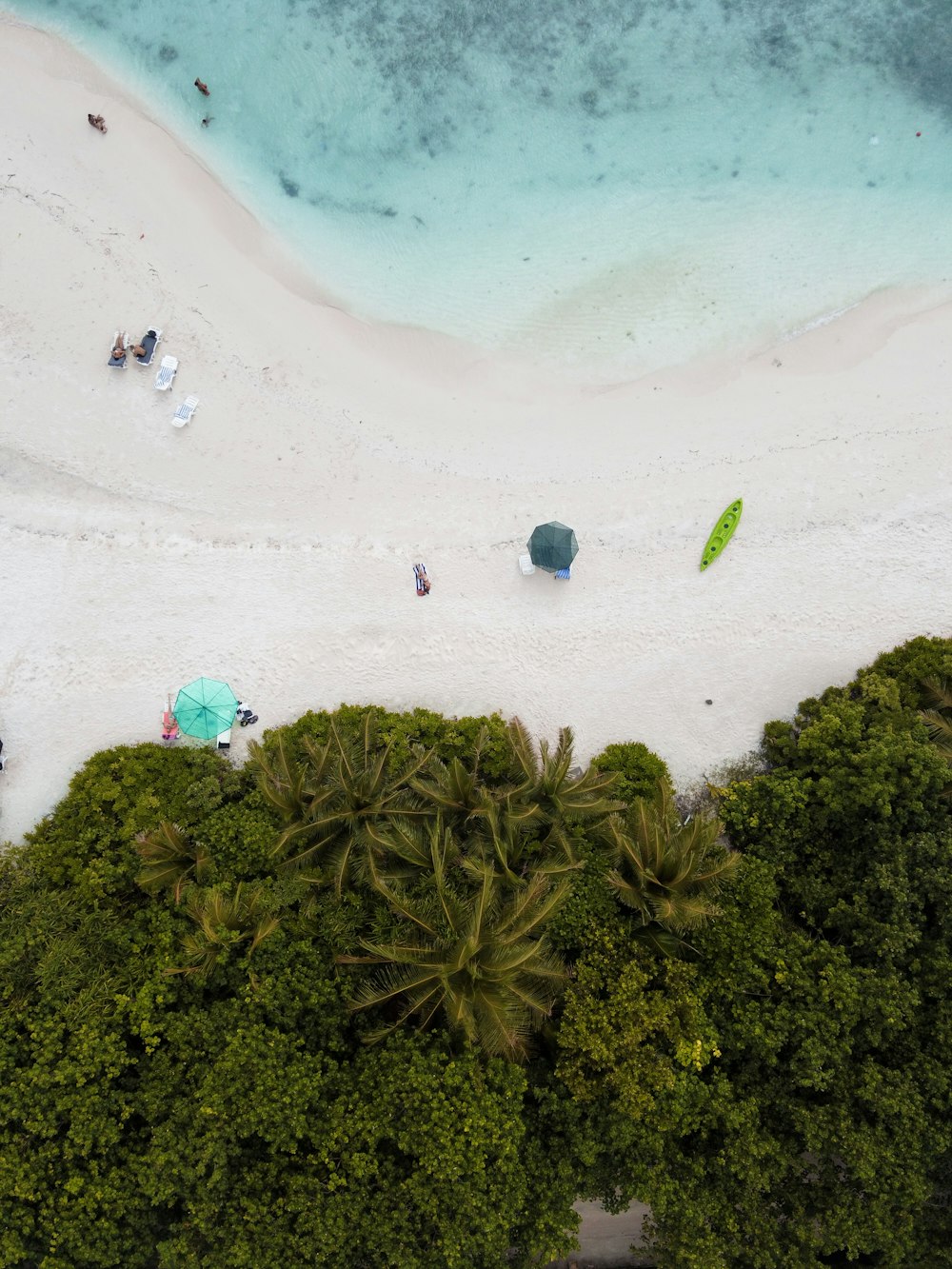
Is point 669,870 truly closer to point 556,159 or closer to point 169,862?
point 169,862

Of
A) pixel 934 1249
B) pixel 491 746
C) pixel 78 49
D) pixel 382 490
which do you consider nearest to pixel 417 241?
pixel 382 490

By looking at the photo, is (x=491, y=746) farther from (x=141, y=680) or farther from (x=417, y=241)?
(x=417, y=241)

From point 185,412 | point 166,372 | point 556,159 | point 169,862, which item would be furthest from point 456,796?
point 556,159

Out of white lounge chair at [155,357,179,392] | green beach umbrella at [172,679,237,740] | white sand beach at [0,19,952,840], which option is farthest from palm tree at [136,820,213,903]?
white lounge chair at [155,357,179,392]

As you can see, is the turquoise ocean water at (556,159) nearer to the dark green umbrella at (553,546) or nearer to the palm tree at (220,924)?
the dark green umbrella at (553,546)

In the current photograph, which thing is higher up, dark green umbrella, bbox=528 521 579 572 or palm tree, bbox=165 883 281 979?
dark green umbrella, bbox=528 521 579 572

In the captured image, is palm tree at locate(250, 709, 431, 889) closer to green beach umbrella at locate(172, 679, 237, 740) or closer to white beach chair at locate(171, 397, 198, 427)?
green beach umbrella at locate(172, 679, 237, 740)

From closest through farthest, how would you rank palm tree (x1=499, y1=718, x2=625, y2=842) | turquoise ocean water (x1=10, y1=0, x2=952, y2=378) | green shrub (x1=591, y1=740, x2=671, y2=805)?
palm tree (x1=499, y1=718, x2=625, y2=842), green shrub (x1=591, y1=740, x2=671, y2=805), turquoise ocean water (x1=10, y1=0, x2=952, y2=378)
